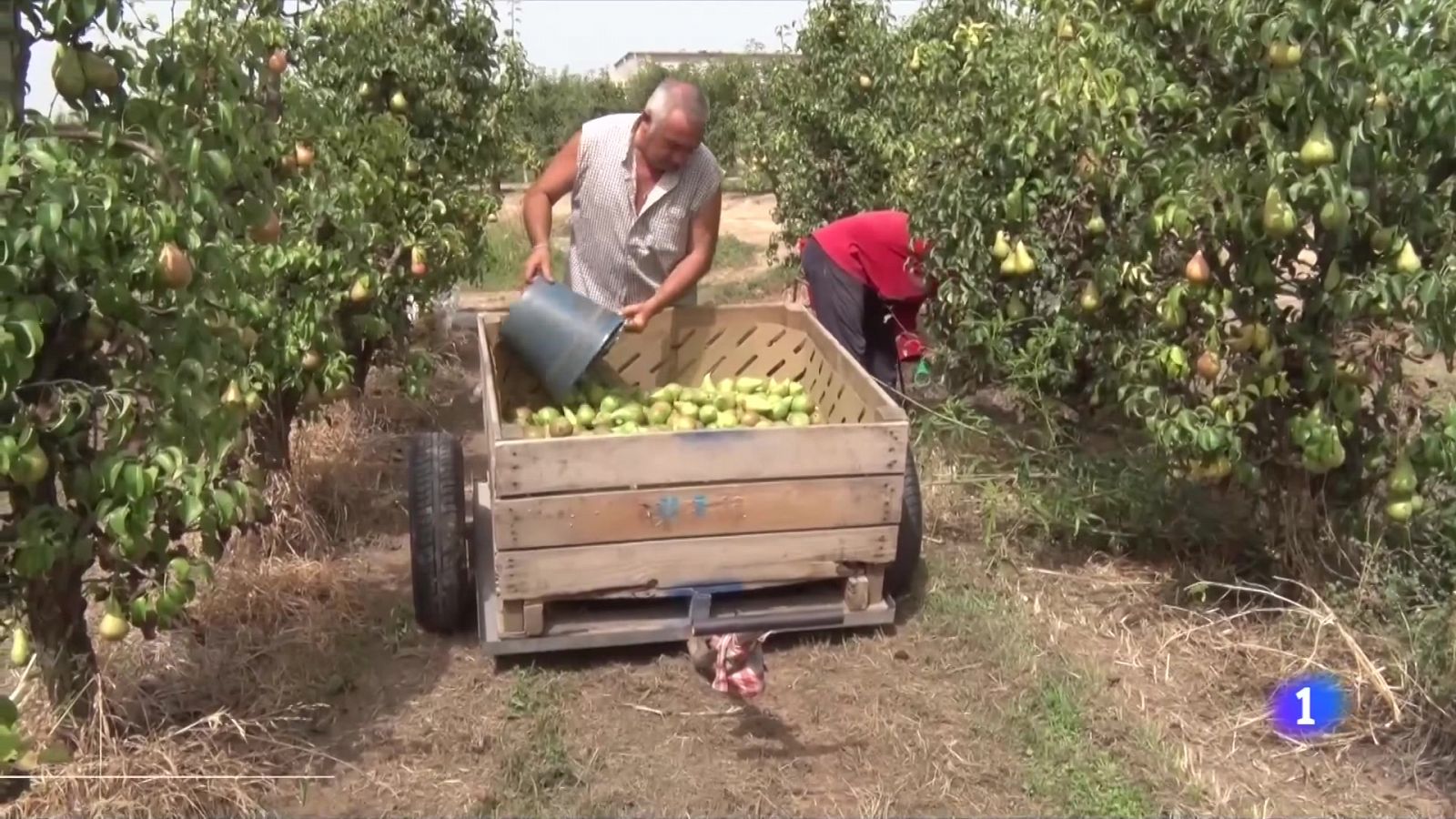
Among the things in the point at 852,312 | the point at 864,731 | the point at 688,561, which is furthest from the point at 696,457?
the point at 852,312

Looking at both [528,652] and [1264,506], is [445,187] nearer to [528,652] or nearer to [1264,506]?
[528,652]

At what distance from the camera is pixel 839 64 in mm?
8211

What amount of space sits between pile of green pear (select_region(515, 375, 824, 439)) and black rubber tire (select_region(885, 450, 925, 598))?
1.30 ft

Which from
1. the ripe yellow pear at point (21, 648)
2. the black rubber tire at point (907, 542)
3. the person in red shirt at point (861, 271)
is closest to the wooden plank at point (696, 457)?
the black rubber tire at point (907, 542)

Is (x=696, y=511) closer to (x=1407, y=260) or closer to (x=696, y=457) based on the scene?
(x=696, y=457)

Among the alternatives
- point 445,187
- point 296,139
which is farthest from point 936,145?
point 296,139

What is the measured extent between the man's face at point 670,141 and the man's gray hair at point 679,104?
0.02 meters

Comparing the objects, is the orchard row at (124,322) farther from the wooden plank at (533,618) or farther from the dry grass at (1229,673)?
the dry grass at (1229,673)

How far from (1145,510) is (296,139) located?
317 centimetres

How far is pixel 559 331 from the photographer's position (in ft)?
13.4

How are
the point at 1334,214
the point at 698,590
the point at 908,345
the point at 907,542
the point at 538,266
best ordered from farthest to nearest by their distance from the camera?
the point at 908,345
the point at 538,266
the point at 907,542
the point at 698,590
the point at 1334,214

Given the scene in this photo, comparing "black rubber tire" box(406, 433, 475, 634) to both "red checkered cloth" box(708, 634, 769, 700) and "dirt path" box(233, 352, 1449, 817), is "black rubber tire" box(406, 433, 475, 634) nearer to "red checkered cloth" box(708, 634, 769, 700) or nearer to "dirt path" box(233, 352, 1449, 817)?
"dirt path" box(233, 352, 1449, 817)

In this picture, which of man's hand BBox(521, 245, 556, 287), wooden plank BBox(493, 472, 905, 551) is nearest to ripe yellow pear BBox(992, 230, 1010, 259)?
wooden plank BBox(493, 472, 905, 551)

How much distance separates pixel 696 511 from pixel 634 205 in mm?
1548
